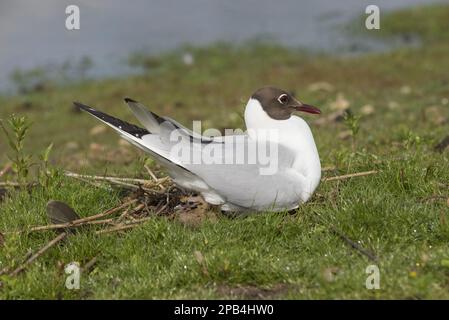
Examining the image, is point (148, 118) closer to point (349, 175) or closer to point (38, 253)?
point (38, 253)

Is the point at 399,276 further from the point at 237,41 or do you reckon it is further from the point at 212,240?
the point at 237,41

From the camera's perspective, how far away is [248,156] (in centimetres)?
565

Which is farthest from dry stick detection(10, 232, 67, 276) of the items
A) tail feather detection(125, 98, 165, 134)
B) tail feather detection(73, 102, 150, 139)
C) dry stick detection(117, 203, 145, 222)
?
tail feather detection(125, 98, 165, 134)

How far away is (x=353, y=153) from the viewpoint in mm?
7203

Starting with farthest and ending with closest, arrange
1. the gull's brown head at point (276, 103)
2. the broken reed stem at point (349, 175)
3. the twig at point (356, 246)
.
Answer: the broken reed stem at point (349, 175), the gull's brown head at point (276, 103), the twig at point (356, 246)

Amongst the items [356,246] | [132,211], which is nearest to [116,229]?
[132,211]

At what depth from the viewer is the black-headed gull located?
5582mm

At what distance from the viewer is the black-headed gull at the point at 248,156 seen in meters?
5.58

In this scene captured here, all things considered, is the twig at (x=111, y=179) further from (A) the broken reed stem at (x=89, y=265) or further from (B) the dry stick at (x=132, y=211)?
(A) the broken reed stem at (x=89, y=265)

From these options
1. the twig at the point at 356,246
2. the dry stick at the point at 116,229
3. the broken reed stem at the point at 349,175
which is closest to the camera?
the twig at the point at 356,246

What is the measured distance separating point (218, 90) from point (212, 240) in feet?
34.5

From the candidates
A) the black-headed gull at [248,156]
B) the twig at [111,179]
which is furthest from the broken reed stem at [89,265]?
the twig at [111,179]

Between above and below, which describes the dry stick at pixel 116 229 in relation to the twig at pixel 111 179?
below
